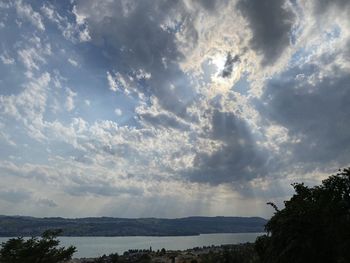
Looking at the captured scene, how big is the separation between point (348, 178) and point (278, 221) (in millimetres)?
7911

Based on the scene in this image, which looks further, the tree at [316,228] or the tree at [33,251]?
the tree at [33,251]

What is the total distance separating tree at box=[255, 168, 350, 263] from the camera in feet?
106

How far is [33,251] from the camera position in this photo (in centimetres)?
5559

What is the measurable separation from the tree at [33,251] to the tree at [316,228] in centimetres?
3397

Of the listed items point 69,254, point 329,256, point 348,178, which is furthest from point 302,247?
point 69,254

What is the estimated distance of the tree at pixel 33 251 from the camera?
54812mm

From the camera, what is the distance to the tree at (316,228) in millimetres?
32219

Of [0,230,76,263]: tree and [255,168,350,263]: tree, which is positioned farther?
[0,230,76,263]: tree

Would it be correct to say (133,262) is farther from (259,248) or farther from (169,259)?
(259,248)

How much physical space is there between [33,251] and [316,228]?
1608 inches

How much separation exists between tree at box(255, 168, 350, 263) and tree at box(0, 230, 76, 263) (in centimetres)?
3397

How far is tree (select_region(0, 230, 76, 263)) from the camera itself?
180 ft

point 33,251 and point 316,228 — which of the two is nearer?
point 316,228

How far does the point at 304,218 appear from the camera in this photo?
35.3 meters
